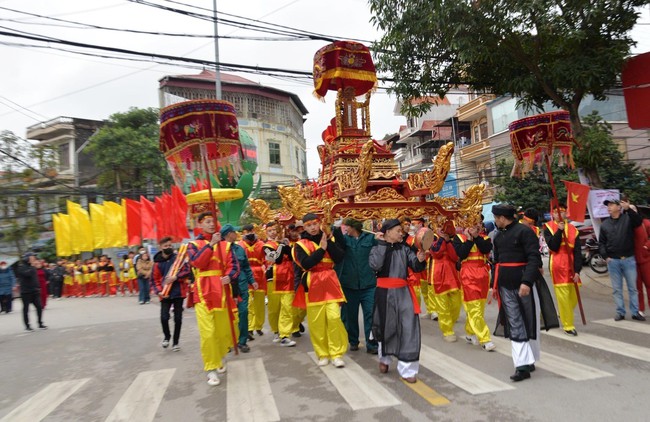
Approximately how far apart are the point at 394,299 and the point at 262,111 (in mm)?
33164

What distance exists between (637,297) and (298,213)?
5.41 meters

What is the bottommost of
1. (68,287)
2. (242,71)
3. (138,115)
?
(68,287)

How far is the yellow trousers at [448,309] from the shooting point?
6.57 metres

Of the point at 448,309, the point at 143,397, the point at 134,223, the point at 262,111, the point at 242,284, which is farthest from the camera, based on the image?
the point at 262,111

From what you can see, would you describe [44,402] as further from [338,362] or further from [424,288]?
[424,288]

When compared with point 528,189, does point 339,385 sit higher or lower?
lower

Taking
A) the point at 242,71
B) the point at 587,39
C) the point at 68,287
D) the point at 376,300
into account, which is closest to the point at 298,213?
the point at 376,300

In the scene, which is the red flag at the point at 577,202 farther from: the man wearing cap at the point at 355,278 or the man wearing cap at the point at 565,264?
the man wearing cap at the point at 355,278

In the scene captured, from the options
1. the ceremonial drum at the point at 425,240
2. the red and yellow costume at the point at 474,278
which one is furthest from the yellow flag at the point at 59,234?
the ceremonial drum at the point at 425,240

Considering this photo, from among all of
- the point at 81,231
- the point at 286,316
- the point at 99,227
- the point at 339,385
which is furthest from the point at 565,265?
the point at 81,231

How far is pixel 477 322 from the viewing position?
19.2 feet

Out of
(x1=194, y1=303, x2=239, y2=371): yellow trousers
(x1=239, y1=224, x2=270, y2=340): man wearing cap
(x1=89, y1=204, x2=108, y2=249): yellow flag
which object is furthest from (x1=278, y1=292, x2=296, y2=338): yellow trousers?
(x1=89, y1=204, x2=108, y2=249): yellow flag

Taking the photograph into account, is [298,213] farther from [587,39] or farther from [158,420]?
[587,39]

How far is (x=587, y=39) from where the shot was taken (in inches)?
349
